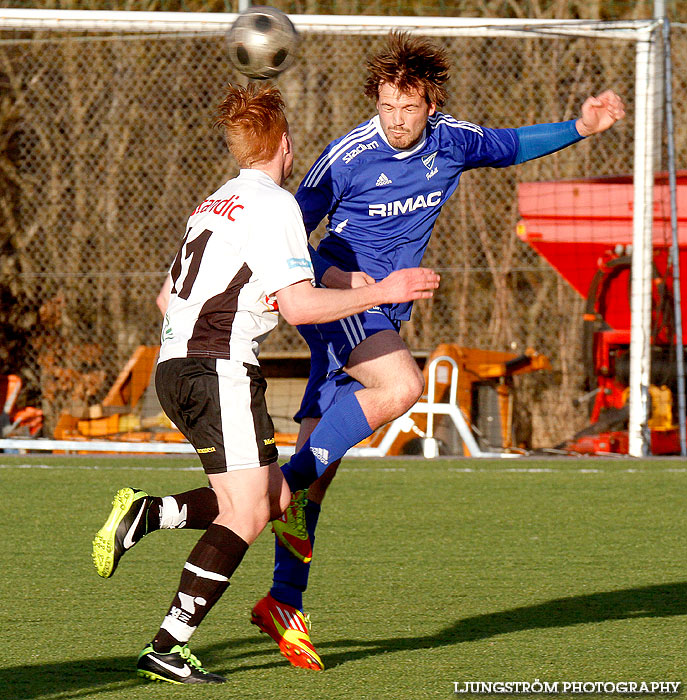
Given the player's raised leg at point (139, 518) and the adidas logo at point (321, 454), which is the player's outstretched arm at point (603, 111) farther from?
the player's raised leg at point (139, 518)

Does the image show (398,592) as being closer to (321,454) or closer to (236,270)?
(321,454)

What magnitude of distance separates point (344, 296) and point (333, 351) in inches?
34.5

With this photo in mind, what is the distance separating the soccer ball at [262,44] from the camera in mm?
6605

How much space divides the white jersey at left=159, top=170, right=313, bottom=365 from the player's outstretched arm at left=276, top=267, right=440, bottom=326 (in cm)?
4

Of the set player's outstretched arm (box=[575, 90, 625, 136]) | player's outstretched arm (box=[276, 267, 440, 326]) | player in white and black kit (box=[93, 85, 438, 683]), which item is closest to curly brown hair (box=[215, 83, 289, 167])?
player in white and black kit (box=[93, 85, 438, 683])

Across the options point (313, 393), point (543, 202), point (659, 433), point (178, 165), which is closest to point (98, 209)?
point (178, 165)

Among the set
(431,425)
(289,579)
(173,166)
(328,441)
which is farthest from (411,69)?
(173,166)

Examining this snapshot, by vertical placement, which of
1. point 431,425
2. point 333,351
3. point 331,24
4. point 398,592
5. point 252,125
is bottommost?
point 398,592

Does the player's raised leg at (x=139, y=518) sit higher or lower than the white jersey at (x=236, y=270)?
lower

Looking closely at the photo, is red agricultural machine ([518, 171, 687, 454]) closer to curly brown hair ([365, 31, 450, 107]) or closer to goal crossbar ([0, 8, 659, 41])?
goal crossbar ([0, 8, 659, 41])

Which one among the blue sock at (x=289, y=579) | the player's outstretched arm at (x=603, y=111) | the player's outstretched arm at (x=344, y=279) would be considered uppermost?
the player's outstretched arm at (x=603, y=111)

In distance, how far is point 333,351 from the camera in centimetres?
416

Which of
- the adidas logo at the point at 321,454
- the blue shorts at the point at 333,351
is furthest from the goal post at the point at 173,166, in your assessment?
the adidas logo at the point at 321,454

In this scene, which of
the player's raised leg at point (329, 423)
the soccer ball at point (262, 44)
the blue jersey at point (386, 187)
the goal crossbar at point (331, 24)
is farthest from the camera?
the goal crossbar at point (331, 24)
